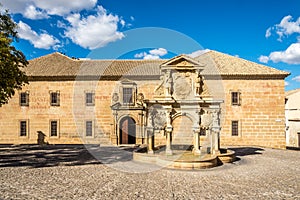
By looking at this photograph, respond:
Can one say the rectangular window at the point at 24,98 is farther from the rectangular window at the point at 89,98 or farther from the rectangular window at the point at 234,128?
the rectangular window at the point at 234,128

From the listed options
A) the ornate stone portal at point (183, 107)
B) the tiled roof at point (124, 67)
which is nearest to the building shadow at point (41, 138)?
the tiled roof at point (124, 67)

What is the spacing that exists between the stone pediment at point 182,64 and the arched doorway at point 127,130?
26.0ft

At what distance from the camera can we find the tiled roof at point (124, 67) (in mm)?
22172

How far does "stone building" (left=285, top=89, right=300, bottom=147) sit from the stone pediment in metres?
18.2

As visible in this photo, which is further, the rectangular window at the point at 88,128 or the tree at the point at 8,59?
the rectangular window at the point at 88,128

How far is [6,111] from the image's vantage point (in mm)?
22719

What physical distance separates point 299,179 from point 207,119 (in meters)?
5.17

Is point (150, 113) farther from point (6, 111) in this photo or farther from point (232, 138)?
point (6, 111)

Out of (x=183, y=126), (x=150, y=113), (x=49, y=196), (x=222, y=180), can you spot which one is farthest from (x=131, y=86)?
(x=49, y=196)

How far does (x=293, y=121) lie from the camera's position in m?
28.2

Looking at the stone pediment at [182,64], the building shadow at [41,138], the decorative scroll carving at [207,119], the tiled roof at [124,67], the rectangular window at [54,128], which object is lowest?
the building shadow at [41,138]

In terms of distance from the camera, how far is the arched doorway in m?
22.4

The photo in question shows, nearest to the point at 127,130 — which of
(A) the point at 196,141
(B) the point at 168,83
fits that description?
(B) the point at 168,83

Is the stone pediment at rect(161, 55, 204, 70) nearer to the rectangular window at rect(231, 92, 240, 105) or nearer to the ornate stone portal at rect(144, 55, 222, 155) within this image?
the ornate stone portal at rect(144, 55, 222, 155)
